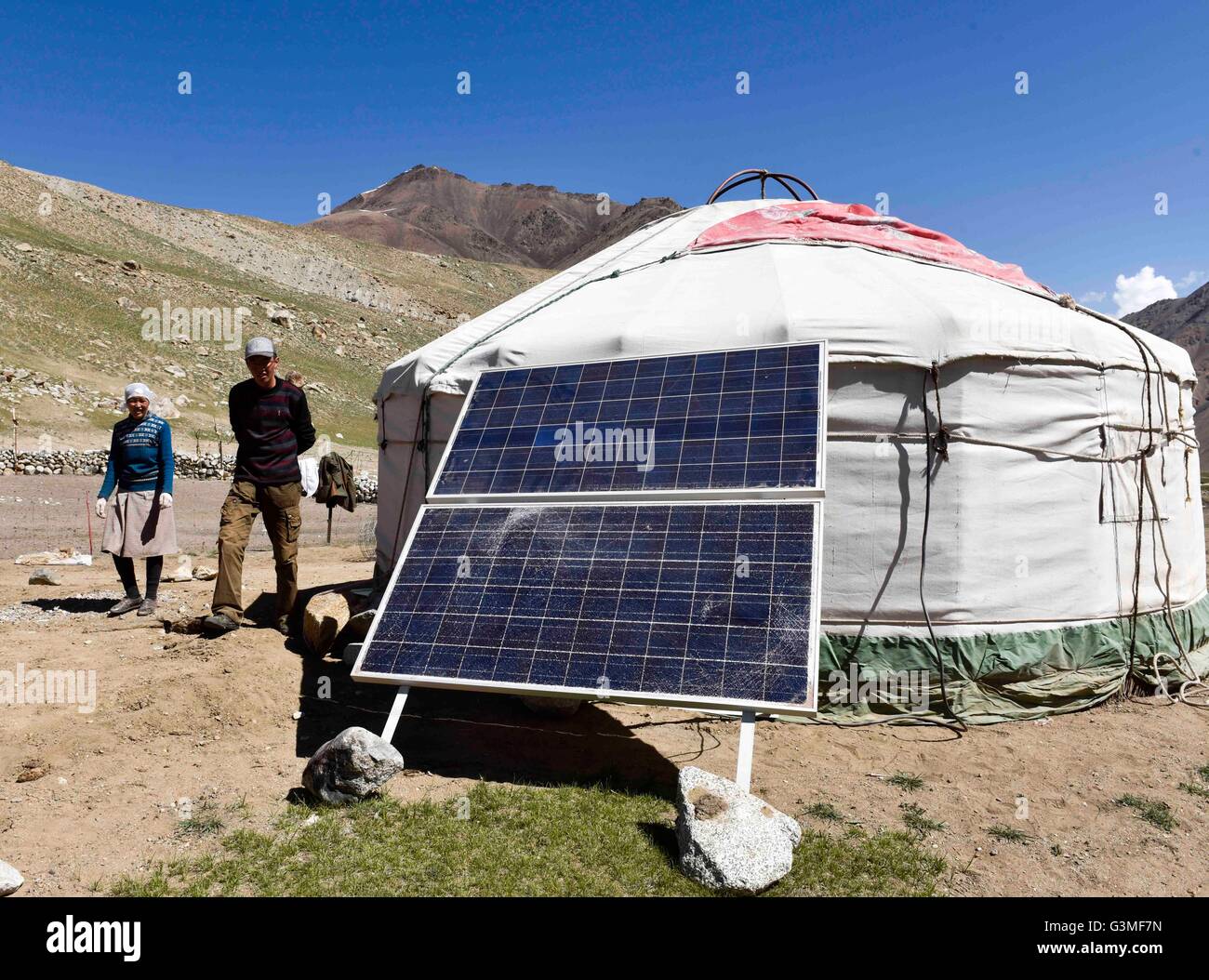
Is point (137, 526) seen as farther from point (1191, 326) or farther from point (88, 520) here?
point (1191, 326)

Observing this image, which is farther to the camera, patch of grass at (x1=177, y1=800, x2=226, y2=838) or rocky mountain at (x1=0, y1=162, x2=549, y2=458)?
rocky mountain at (x1=0, y1=162, x2=549, y2=458)

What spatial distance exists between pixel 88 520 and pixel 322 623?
7.09 metres

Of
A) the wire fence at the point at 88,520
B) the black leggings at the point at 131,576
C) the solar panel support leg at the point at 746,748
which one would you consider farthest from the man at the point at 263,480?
the wire fence at the point at 88,520

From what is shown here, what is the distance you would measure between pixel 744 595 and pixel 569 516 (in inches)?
46.6

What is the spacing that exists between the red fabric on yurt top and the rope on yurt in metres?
2.08

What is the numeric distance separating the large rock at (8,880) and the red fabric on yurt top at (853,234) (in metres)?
6.37

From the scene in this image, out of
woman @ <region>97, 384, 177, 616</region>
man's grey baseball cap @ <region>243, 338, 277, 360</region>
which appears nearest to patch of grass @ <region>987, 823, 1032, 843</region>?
man's grey baseball cap @ <region>243, 338, 277, 360</region>

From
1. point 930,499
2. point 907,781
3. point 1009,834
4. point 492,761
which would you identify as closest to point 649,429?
point 930,499

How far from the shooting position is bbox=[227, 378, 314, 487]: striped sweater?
593 cm

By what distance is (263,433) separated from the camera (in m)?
5.95

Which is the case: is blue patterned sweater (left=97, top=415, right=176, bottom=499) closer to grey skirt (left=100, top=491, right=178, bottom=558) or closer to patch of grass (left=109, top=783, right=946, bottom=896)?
grey skirt (left=100, top=491, right=178, bottom=558)

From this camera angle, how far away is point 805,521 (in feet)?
13.7

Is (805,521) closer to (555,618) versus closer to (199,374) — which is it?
(555,618)
